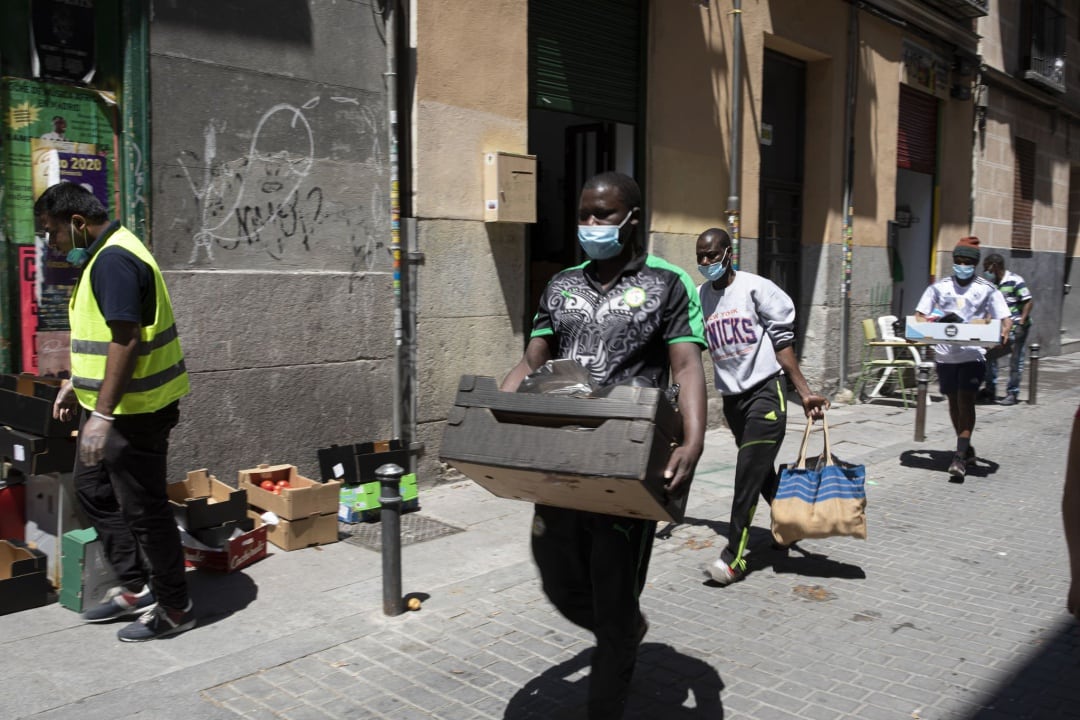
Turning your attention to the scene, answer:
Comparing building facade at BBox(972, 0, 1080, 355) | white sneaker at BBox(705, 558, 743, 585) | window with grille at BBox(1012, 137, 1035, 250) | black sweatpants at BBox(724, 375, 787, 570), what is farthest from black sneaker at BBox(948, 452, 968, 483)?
window with grille at BBox(1012, 137, 1035, 250)

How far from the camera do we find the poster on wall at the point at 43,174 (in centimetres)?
528

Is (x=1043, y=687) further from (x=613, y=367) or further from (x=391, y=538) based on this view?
(x=391, y=538)

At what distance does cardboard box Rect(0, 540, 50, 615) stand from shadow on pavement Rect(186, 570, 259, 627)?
701mm

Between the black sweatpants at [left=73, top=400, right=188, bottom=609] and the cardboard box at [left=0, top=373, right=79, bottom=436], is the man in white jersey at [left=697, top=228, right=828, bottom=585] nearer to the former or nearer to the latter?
the black sweatpants at [left=73, top=400, right=188, bottom=609]

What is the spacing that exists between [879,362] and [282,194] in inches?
343

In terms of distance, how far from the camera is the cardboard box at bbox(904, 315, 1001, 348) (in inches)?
303

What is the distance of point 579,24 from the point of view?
8.66 m

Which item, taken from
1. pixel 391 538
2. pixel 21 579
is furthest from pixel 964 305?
pixel 21 579

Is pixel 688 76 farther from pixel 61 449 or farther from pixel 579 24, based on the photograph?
pixel 61 449

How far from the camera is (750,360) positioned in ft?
17.5

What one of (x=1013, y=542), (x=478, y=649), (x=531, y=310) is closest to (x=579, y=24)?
(x=531, y=310)

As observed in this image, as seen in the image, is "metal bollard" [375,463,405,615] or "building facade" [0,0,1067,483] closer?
"metal bollard" [375,463,405,615]

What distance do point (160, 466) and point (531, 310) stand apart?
17.1 feet

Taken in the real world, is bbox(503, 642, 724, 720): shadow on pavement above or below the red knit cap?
below
